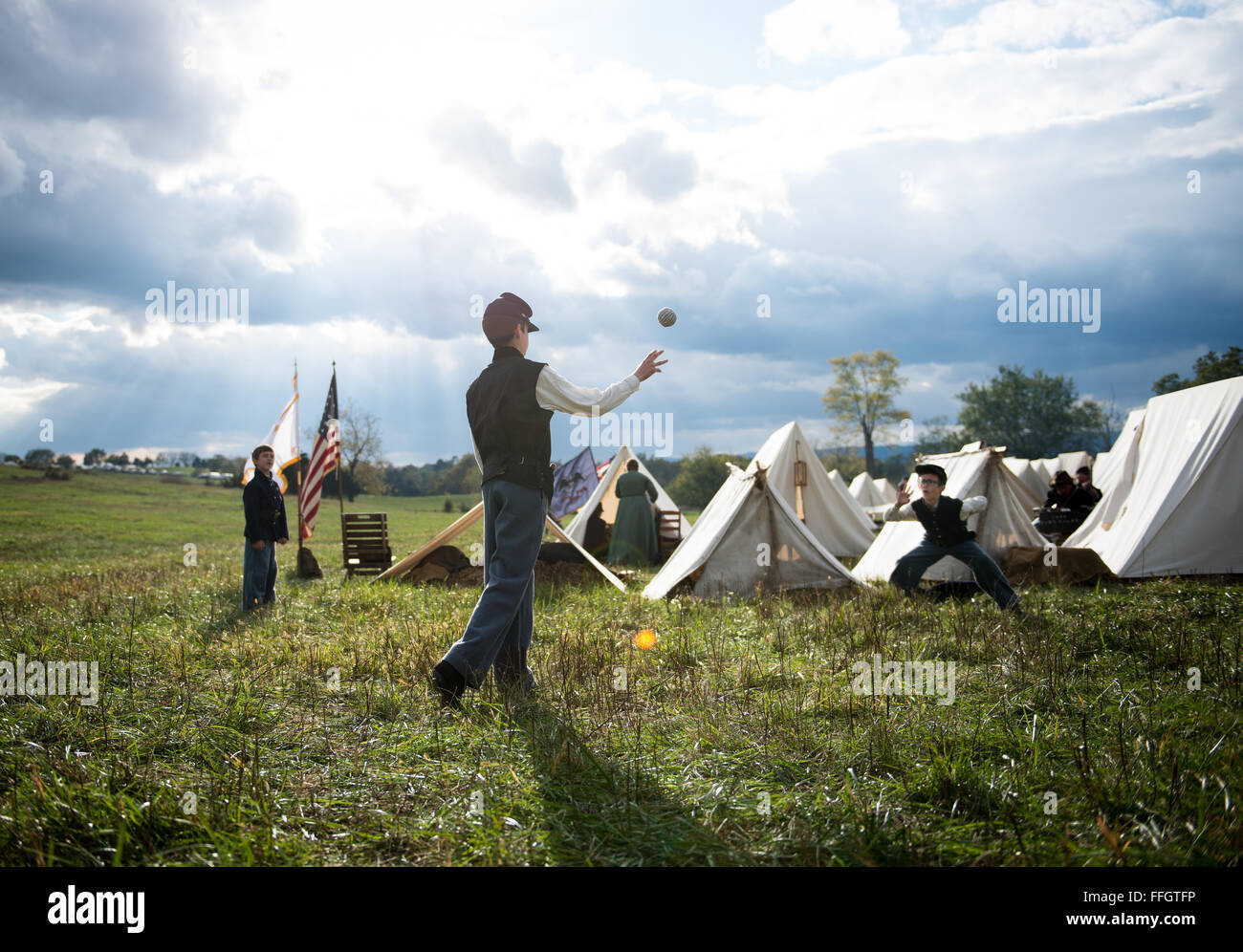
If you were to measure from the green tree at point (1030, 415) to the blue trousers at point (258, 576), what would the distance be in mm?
62043

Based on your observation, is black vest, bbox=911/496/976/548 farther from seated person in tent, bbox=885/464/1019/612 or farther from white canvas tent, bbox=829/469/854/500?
white canvas tent, bbox=829/469/854/500

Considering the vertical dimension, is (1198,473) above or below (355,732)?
above

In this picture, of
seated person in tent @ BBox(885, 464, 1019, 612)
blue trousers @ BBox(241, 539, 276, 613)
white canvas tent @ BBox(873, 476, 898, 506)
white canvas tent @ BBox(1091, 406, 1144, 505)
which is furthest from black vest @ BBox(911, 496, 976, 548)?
white canvas tent @ BBox(873, 476, 898, 506)

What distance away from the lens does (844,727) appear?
10.5 feet

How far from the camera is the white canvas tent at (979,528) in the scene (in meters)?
8.72

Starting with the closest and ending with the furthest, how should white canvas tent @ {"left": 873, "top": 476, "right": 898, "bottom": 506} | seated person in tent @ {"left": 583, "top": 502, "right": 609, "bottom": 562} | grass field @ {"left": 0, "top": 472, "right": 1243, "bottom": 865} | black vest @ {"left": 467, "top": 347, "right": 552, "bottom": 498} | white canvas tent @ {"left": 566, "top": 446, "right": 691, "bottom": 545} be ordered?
grass field @ {"left": 0, "top": 472, "right": 1243, "bottom": 865}, black vest @ {"left": 467, "top": 347, "right": 552, "bottom": 498}, seated person in tent @ {"left": 583, "top": 502, "right": 609, "bottom": 562}, white canvas tent @ {"left": 566, "top": 446, "right": 691, "bottom": 545}, white canvas tent @ {"left": 873, "top": 476, "right": 898, "bottom": 506}

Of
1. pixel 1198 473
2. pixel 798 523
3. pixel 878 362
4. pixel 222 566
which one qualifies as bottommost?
pixel 222 566

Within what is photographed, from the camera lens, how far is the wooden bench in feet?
36.1

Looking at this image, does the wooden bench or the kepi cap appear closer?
the kepi cap

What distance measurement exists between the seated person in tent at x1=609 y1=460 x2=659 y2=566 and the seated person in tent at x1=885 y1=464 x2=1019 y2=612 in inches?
244

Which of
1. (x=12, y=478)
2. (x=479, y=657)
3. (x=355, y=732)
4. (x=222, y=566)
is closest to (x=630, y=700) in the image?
(x=479, y=657)
